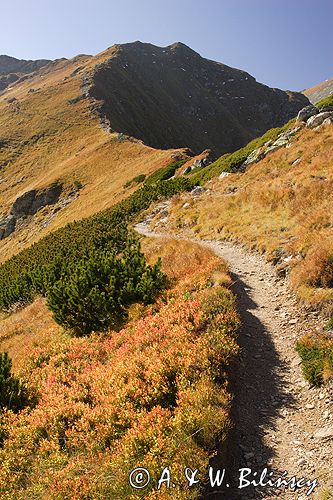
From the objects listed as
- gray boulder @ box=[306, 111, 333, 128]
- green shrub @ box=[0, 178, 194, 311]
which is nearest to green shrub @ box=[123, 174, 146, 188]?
green shrub @ box=[0, 178, 194, 311]

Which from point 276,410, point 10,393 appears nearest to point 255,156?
point 276,410

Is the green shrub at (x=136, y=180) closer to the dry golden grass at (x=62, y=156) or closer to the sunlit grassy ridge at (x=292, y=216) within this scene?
the dry golden grass at (x=62, y=156)

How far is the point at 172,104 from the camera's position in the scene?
156 metres

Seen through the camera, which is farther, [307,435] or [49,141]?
[49,141]

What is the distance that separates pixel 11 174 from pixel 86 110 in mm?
28453

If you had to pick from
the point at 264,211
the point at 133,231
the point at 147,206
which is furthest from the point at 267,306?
the point at 147,206

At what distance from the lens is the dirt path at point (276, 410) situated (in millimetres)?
5773

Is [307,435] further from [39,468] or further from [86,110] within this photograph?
[86,110]

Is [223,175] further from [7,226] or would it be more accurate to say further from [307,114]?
[7,226]

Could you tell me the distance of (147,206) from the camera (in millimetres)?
33469

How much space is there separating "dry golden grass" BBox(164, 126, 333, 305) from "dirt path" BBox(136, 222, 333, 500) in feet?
4.16

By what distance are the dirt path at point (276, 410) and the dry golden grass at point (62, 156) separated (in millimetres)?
36957
